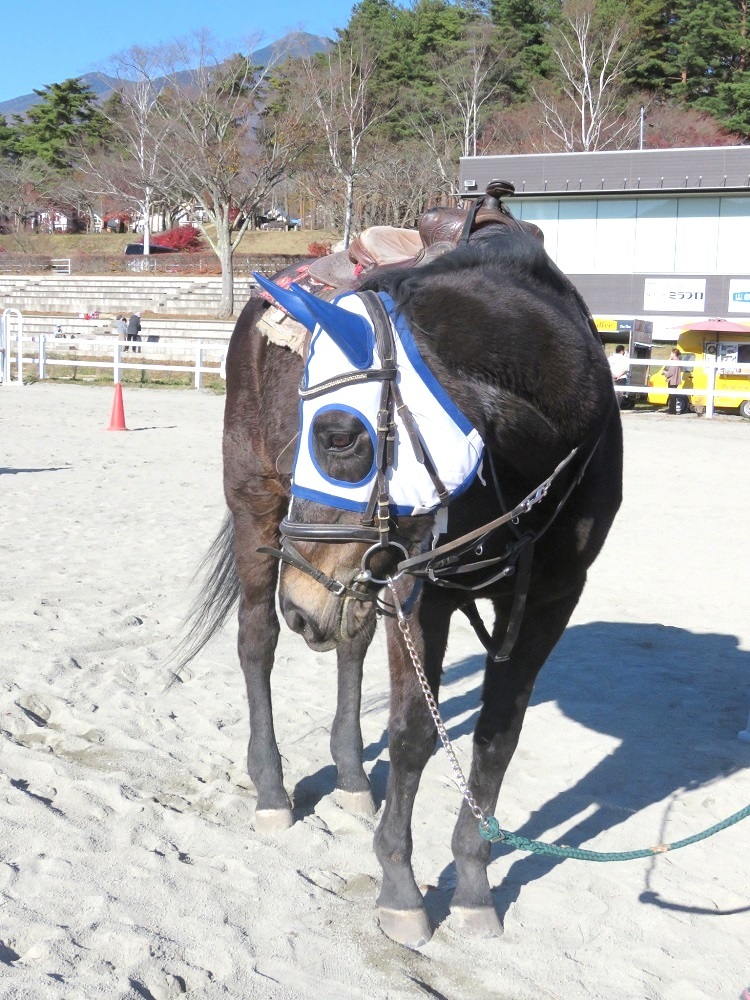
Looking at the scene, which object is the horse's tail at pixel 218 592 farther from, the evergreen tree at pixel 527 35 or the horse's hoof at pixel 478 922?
the evergreen tree at pixel 527 35

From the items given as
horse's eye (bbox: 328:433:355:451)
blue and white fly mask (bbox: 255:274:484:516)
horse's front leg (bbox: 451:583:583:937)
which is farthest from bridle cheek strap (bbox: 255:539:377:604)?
horse's front leg (bbox: 451:583:583:937)

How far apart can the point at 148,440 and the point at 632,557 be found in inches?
310

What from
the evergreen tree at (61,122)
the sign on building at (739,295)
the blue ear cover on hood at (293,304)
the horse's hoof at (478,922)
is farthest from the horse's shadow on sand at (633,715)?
the evergreen tree at (61,122)

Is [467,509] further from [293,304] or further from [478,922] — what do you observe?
[478,922]

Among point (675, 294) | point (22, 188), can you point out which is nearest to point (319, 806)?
point (675, 294)

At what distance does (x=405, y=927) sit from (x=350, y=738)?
1.08 metres

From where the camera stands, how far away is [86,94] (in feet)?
226

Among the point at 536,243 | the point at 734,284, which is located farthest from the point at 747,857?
the point at 734,284

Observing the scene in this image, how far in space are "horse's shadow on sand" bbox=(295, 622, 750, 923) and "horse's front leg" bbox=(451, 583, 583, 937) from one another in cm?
19

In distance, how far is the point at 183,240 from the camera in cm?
6069

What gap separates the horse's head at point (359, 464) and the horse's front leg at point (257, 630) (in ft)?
4.56

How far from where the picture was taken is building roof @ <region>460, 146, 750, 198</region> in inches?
1304

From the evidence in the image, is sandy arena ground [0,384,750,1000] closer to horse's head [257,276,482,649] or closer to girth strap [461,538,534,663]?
girth strap [461,538,534,663]

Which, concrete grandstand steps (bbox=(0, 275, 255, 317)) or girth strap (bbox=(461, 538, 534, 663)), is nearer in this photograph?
girth strap (bbox=(461, 538, 534, 663))
